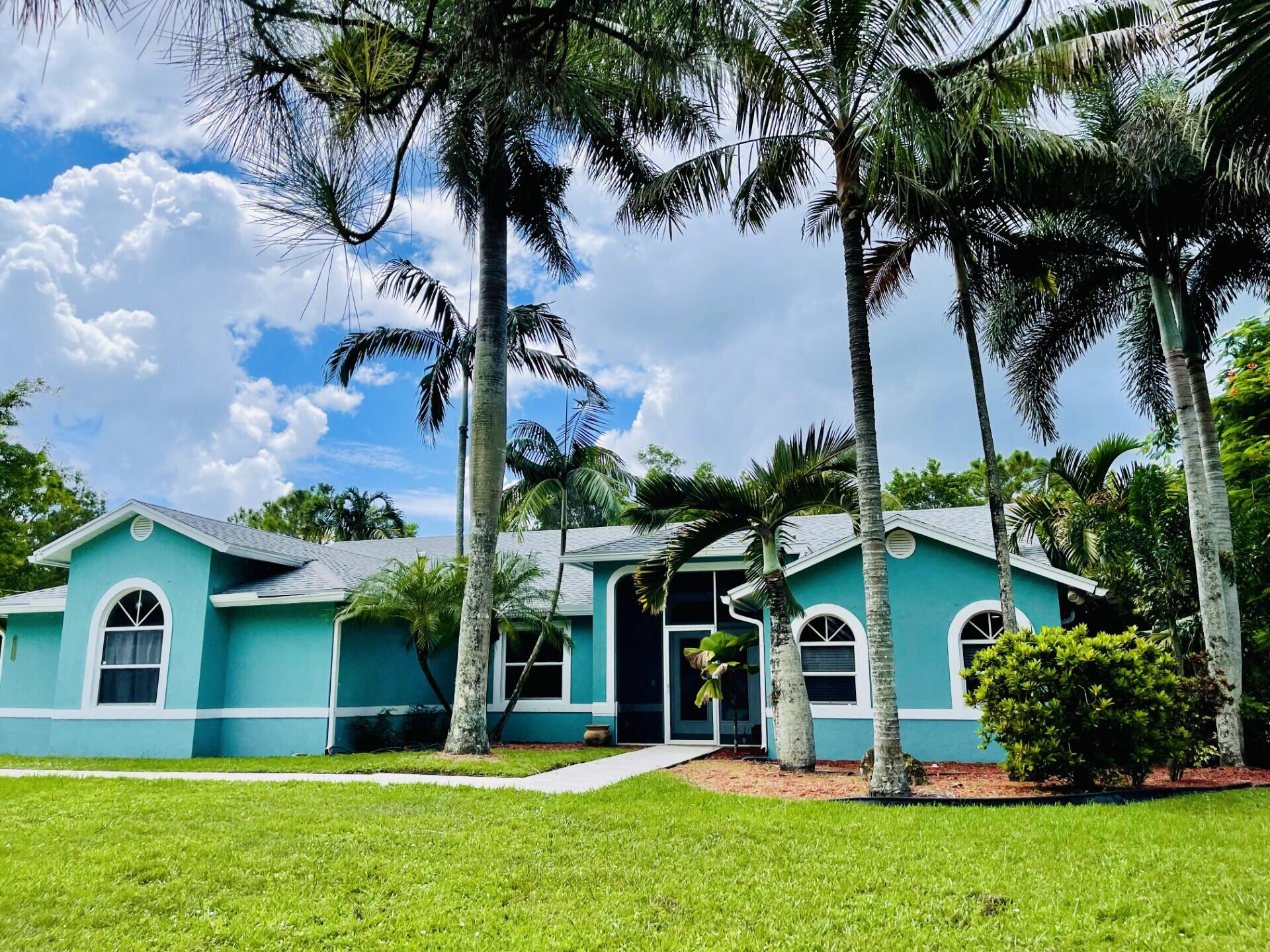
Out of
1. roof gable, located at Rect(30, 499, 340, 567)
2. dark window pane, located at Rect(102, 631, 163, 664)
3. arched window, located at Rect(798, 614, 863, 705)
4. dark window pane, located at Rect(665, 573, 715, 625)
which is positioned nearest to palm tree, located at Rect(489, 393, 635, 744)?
dark window pane, located at Rect(665, 573, 715, 625)


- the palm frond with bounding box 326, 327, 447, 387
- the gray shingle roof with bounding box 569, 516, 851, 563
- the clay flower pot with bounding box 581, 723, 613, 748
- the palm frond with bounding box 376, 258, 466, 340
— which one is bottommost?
the clay flower pot with bounding box 581, 723, 613, 748

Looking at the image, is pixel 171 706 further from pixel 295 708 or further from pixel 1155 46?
pixel 1155 46

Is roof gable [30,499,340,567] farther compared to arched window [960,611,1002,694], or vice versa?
roof gable [30,499,340,567]

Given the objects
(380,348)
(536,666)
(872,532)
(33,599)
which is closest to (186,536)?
(33,599)

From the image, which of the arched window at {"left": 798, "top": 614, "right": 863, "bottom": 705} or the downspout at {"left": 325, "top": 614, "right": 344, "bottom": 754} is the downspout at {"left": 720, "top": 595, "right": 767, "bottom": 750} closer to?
the arched window at {"left": 798, "top": 614, "right": 863, "bottom": 705}

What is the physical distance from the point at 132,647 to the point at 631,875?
12.5m

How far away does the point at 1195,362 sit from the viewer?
13227mm

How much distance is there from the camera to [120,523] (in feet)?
50.2

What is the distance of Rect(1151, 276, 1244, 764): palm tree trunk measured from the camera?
11.1 meters

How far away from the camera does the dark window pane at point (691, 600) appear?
15.9 m

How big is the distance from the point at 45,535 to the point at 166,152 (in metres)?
34.0

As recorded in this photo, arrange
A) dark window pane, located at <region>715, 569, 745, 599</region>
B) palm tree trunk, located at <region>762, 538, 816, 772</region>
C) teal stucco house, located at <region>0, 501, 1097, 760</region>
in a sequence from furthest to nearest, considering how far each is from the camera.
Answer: dark window pane, located at <region>715, 569, 745, 599</region> → teal stucco house, located at <region>0, 501, 1097, 760</region> → palm tree trunk, located at <region>762, 538, 816, 772</region>

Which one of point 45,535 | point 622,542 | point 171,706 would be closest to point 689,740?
point 622,542

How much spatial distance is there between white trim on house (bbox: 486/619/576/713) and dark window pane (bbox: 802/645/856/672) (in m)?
4.58
